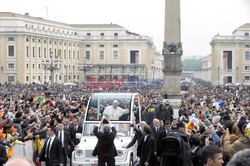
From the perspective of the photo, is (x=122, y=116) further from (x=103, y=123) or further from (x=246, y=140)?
(x=246, y=140)

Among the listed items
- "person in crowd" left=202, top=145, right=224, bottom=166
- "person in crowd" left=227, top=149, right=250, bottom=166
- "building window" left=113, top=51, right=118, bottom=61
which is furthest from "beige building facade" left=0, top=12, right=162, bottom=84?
"person in crowd" left=227, top=149, right=250, bottom=166

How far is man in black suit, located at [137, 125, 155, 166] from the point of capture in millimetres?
11742

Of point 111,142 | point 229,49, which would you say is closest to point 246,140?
point 111,142

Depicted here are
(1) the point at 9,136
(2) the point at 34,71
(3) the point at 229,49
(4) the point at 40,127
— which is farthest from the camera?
(3) the point at 229,49

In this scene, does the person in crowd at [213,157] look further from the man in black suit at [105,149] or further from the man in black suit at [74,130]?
the man in black suit at [74,130]

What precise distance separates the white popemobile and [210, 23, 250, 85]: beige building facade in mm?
92527

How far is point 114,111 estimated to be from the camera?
49.4 ft

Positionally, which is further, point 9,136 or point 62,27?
point 62,27

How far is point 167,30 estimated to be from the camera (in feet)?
111

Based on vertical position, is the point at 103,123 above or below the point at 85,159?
above

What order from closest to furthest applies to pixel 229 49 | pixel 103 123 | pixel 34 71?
pixel 103 123
pixel 34 71
pixel 229 49

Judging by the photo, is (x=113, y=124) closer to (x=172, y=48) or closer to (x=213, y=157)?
(x=213, y=157)

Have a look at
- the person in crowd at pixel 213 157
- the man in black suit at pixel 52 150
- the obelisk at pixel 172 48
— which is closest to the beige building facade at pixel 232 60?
the obelisk at pixel 172 48

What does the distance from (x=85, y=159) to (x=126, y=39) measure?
97971 mm
